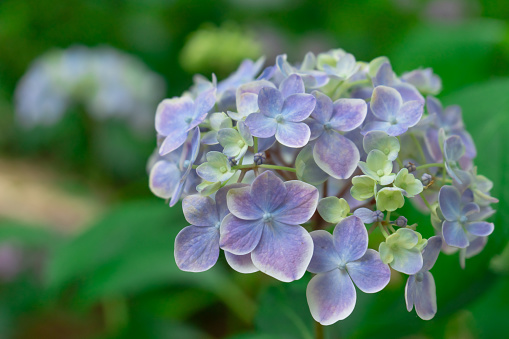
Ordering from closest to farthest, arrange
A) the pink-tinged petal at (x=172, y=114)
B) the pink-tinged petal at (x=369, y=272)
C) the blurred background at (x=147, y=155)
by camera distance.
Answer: the pink-tinged petal at (x=369, y=272) → the pink-tinged petal at (x=172, y=114) → the blurred background at (x=147, y=155)

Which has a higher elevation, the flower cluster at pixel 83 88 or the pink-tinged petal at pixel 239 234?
the pink-tinged petal at pixel 239 234

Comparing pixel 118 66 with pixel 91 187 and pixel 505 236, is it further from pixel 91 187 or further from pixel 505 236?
pixel 505 236

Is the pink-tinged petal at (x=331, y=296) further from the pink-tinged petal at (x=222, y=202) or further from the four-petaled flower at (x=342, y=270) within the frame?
the pink-tinged petal at (x=222, y=202)

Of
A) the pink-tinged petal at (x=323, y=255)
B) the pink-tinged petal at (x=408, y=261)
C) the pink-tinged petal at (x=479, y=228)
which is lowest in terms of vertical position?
the pink-tinged petal at (x=479, y=228)

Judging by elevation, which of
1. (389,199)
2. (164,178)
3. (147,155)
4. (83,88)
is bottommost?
(147,155)

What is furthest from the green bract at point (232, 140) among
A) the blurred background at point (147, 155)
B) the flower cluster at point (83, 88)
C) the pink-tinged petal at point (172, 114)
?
the flower cluster at point (83, 88)

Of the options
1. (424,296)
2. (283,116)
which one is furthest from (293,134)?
(424,296)

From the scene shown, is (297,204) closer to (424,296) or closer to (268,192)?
(268,192)

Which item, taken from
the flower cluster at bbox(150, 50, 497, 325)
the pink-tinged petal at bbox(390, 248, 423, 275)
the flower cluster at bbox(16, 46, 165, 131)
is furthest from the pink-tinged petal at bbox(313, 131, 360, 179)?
the flower cluster at bbox(16, 46, 165, 131)
